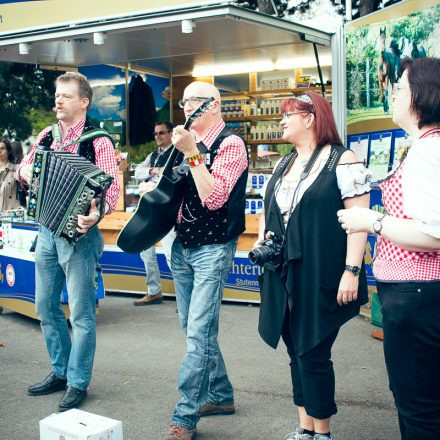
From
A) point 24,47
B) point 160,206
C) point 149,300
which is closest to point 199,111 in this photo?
point 160,206

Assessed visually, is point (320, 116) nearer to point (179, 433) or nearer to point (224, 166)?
point (224, 166)

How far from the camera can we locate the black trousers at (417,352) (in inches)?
103

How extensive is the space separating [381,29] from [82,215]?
136 inches

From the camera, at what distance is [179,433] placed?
3.84 metres

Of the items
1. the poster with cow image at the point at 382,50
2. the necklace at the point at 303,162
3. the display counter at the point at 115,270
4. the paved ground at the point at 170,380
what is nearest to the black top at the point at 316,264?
the necklace at the point at 303,162

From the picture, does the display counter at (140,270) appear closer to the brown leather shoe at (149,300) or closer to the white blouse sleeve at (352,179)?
the brown leather shoe at (149,300)

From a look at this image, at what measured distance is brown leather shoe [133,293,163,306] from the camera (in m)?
7.93

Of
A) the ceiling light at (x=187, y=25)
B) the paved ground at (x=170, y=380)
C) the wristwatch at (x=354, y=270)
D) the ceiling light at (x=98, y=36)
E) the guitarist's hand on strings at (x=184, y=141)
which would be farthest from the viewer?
the ceiling light at (x=98, y=36)

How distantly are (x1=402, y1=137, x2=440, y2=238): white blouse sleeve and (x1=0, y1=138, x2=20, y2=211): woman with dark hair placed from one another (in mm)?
6642

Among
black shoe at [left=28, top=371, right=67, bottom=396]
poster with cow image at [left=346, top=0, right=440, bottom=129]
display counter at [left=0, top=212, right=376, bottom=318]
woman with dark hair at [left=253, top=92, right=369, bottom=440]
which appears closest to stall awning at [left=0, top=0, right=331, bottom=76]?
poster with cow image at [left=346, top=0, right=440, bottom=129]

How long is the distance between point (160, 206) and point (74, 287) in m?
1.04

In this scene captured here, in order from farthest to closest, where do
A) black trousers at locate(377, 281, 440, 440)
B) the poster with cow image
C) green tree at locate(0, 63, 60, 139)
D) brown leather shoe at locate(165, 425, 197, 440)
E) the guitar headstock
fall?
green tree at locate(0, 63, 60, 139), the poster with cow image, brown leather shoe at locate(165, 425, 197, 440), the guitar headstock, black trousers at locate(377, 281, 440, 440)

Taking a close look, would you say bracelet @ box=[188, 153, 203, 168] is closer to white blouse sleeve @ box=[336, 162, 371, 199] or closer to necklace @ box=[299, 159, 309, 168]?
necklace @ box=[299, 159, 309, 168]

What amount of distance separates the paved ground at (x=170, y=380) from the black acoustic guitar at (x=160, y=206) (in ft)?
3.83
